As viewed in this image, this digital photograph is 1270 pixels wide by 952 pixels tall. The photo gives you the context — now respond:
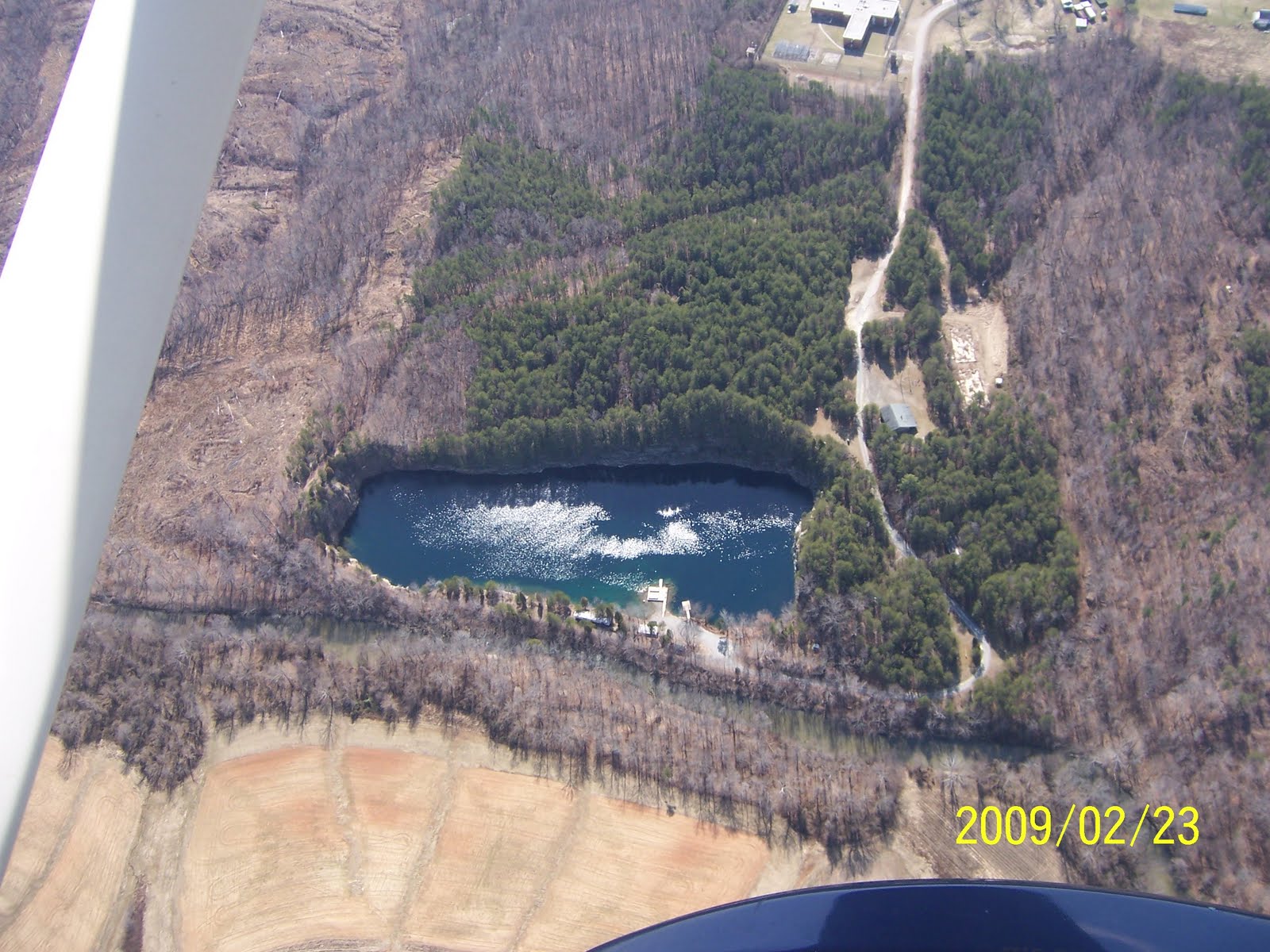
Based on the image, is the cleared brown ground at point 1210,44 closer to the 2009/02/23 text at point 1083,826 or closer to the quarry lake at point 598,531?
the quarry lake at point 598,531

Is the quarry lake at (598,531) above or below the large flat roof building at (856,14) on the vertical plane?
below

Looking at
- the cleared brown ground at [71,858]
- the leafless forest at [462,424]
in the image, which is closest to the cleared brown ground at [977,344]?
the leafless forest at [462,424]

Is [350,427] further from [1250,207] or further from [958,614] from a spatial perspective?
[1250,207]

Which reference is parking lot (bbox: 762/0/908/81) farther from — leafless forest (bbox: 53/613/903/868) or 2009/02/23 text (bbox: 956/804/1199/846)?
2009/02/23 text (bbox: 956/804/1199/846)

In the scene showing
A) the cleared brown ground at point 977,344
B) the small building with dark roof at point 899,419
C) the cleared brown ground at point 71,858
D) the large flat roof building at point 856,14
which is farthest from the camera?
the large flat roof building at point 856,14

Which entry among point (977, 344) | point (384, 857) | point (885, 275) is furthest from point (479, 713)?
point (885, 275)

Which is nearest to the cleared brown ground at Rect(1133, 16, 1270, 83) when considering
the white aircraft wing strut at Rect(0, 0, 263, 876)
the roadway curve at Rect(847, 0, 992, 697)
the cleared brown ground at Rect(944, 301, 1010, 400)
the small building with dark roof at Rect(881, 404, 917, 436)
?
the roadway curve at Rect(847, 0, 992, 697)
